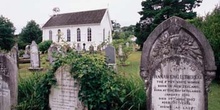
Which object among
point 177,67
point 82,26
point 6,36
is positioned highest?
point 82,26

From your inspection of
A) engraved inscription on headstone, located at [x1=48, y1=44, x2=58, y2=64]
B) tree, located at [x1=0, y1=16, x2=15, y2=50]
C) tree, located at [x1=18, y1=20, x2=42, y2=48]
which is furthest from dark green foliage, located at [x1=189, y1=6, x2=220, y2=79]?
tree, located at [x1=18, y1=20, x2=42, y2=48]

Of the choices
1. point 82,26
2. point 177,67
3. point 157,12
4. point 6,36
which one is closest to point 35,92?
point 177,67

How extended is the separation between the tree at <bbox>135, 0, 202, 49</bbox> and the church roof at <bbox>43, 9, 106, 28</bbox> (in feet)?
39.4

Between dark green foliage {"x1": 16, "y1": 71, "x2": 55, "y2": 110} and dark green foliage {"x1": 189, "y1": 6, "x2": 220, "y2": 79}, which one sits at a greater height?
dark green foliage {"x1": 189, "y1": 6, "x2": 220, "y2": 79}

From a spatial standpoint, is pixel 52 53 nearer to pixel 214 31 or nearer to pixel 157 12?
pixel 214 31

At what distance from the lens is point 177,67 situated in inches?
174

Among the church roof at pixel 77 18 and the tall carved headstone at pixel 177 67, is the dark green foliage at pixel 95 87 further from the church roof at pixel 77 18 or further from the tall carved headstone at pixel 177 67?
the church roof at pixel 77 18

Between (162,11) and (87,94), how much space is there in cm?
2702

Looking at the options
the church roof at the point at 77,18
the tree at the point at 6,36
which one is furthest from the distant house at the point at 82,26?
the tree at the point at 6,36

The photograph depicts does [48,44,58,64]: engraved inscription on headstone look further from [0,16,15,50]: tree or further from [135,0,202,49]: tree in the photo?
[0,16,15,50]: tree

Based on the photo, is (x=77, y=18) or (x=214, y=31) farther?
(x=77, y=18)

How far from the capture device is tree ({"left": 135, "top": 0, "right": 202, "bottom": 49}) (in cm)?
3108

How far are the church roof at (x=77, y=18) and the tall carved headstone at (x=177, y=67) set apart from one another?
4005 centimetres

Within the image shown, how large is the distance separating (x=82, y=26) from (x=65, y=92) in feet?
135
